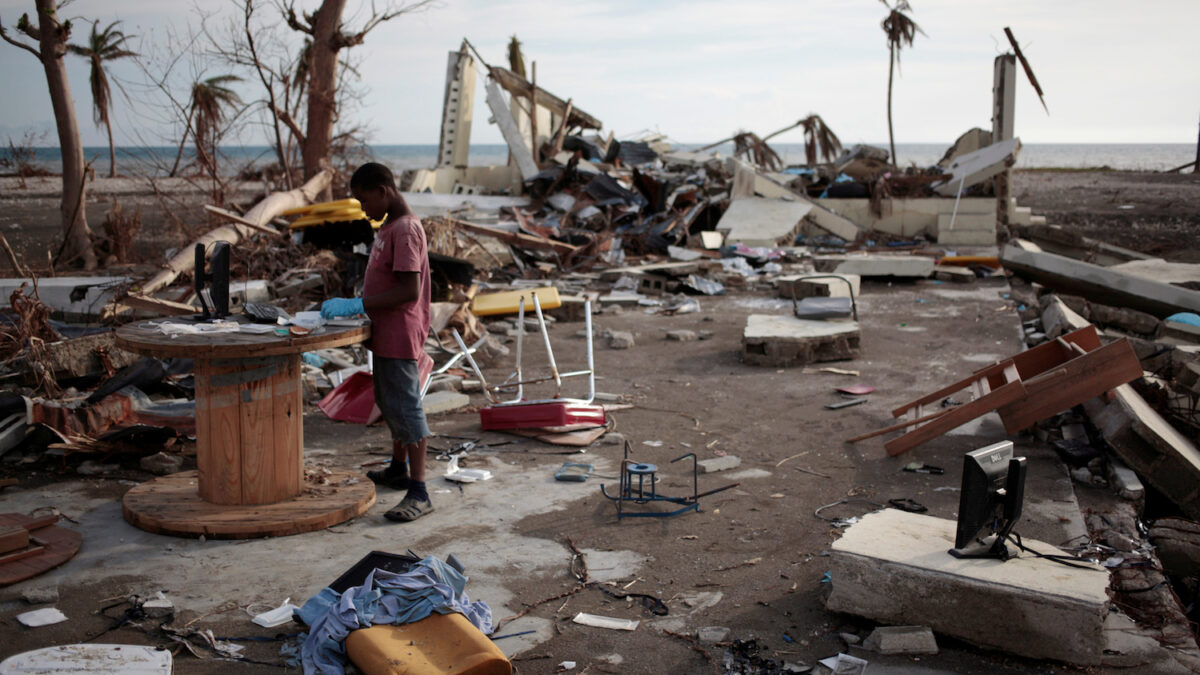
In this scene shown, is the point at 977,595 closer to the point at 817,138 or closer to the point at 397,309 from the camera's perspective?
the point at 397,309

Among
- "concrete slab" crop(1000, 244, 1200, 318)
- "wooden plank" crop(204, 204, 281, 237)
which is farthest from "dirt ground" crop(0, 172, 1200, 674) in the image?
"wooden plank" crop(204, 204, 281, 237)

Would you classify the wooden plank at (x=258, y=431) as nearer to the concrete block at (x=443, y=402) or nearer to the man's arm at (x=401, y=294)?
the man's arm at (x=401, y=294)

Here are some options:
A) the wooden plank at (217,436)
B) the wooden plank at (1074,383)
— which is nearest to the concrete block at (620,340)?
the wooden plank at (1074,383)

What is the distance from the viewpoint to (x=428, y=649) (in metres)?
3.06

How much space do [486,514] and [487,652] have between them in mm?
1820

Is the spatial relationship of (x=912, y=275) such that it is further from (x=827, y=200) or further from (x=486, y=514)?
(x=486, y=514)

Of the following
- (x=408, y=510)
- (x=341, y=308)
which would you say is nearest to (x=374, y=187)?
(x=341, y=308)

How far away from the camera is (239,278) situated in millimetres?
10922

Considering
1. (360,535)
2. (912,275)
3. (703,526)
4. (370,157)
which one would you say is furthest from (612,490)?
(370,157)

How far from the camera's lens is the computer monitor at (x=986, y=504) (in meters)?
3.46

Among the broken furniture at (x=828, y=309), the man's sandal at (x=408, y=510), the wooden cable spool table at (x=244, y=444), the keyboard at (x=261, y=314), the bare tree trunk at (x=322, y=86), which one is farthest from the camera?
the bare tree trunk at (x=322, y=86)

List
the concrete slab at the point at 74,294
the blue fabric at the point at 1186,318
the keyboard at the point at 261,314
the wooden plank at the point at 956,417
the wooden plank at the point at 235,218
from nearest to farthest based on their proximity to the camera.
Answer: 1. the keyboard at the point at 261,314
2. the wooden plank at the point at 956,417
3. the blue fabric at the point at 1186,318
4. the concrete slab at the point at 74,294
5. the wooden plank at the point at 235,218

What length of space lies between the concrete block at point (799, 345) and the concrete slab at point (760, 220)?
8.21 metres

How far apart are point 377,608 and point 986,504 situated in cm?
243
